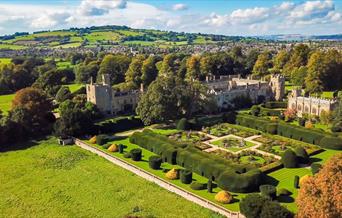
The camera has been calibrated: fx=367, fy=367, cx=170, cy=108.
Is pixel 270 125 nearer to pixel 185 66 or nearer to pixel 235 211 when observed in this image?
pixel 235 211

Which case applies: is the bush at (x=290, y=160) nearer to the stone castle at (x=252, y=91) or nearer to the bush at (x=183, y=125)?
the bush at (x=183, y=125)

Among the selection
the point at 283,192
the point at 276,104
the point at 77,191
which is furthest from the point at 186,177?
the point at 276,104

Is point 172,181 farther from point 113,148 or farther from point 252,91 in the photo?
point 252,91

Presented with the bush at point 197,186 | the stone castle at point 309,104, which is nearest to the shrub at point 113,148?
the bush at point 197,186

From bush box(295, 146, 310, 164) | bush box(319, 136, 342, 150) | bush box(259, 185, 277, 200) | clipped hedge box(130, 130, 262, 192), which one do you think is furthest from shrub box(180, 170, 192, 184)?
bush box(319, 136, 342, 150)

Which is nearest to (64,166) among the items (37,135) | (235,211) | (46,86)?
(37,135)

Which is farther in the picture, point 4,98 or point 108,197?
point 4,98

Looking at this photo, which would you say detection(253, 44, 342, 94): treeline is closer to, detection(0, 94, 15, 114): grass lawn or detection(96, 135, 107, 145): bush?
detection(96, 135, 107, 145): bush
